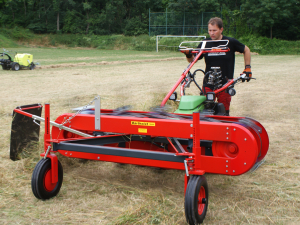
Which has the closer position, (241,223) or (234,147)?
(241,223)

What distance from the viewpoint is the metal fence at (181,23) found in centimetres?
4029

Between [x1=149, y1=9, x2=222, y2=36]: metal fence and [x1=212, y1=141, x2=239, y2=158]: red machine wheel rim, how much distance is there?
125ft

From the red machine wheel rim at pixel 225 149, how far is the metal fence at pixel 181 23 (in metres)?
38.1

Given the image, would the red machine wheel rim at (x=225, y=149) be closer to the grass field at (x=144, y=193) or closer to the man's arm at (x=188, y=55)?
the grass field at (x=144, y=193)

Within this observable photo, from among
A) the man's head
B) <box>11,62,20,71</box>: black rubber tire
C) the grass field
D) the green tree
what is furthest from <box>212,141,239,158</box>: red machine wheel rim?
the green tree

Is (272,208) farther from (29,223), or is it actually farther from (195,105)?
(29,223)

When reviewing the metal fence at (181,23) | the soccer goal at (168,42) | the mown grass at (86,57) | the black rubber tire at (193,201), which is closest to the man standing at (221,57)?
the black rubber tire at (193,201)

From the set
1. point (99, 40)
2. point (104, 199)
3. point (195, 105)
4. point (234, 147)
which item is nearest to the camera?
point (234, 147)

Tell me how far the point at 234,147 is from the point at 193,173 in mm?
544

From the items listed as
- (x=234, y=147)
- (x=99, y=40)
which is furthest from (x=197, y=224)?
(x=99, y=40)

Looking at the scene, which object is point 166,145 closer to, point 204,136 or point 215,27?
point 204,136

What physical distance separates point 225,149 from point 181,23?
39191 mm

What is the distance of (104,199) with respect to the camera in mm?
3297

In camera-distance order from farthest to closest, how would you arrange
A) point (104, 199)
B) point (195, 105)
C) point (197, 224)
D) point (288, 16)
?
point (288, 16) < point (195, 105) < point (104, 199) < point (197, 224)
